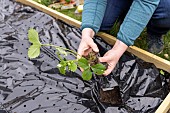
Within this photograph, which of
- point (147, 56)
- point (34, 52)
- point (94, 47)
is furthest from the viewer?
point (147, 56)

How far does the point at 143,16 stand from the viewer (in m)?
1.16

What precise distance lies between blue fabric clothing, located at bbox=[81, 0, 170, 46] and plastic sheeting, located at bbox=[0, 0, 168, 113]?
5.3 inches

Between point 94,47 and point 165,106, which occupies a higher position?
point 94,47

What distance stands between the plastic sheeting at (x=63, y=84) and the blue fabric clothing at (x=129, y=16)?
5.3 inches

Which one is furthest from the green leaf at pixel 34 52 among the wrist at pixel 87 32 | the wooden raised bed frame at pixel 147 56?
the wooden raised bed frame at pixel 147 56

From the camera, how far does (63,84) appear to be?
3.86 ft

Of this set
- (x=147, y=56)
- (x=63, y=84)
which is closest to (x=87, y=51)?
(x=63, y=84)

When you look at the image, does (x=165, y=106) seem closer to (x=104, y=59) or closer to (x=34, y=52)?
(x=104, y=59)

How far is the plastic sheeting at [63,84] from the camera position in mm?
1090

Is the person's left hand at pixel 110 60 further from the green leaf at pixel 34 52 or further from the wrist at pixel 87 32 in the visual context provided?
the green leaf at pixel 34 52

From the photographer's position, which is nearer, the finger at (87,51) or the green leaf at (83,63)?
the green leaf at (83,63)

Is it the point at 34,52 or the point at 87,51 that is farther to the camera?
the point at 87,51

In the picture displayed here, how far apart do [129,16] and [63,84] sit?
39 cm

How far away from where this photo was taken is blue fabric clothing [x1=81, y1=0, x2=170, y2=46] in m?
1.16
